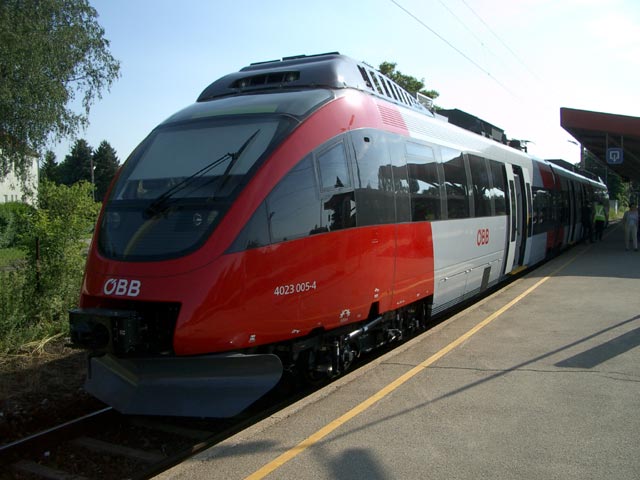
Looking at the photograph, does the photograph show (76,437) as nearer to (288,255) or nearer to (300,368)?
(300,368)

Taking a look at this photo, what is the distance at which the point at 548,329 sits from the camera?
26.3ft

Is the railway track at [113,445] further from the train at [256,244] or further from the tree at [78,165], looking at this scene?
the tree at [78,165]

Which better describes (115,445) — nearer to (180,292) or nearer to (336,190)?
(180,292)

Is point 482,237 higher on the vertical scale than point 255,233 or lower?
lower

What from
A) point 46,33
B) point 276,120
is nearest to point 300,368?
point 276,120

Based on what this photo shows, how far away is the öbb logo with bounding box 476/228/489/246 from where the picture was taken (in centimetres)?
977

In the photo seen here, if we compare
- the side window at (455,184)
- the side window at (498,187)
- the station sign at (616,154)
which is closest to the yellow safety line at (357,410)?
the side window at (455,184)

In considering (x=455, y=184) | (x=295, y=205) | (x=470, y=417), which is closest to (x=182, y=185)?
(x=295, y=205)

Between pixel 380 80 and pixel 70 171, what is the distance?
97.9 metres

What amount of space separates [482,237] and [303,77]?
15.8 feet

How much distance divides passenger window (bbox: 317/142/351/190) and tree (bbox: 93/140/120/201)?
96581mm

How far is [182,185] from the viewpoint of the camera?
541cm

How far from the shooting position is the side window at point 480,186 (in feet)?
32.1

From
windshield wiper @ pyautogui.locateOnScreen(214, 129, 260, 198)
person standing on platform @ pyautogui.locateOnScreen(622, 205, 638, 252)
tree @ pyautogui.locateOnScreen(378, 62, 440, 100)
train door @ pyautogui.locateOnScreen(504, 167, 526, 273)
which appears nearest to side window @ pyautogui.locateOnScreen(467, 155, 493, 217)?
train door @ pyautogui.locateOnScreen(504, 167, 526, 273)
